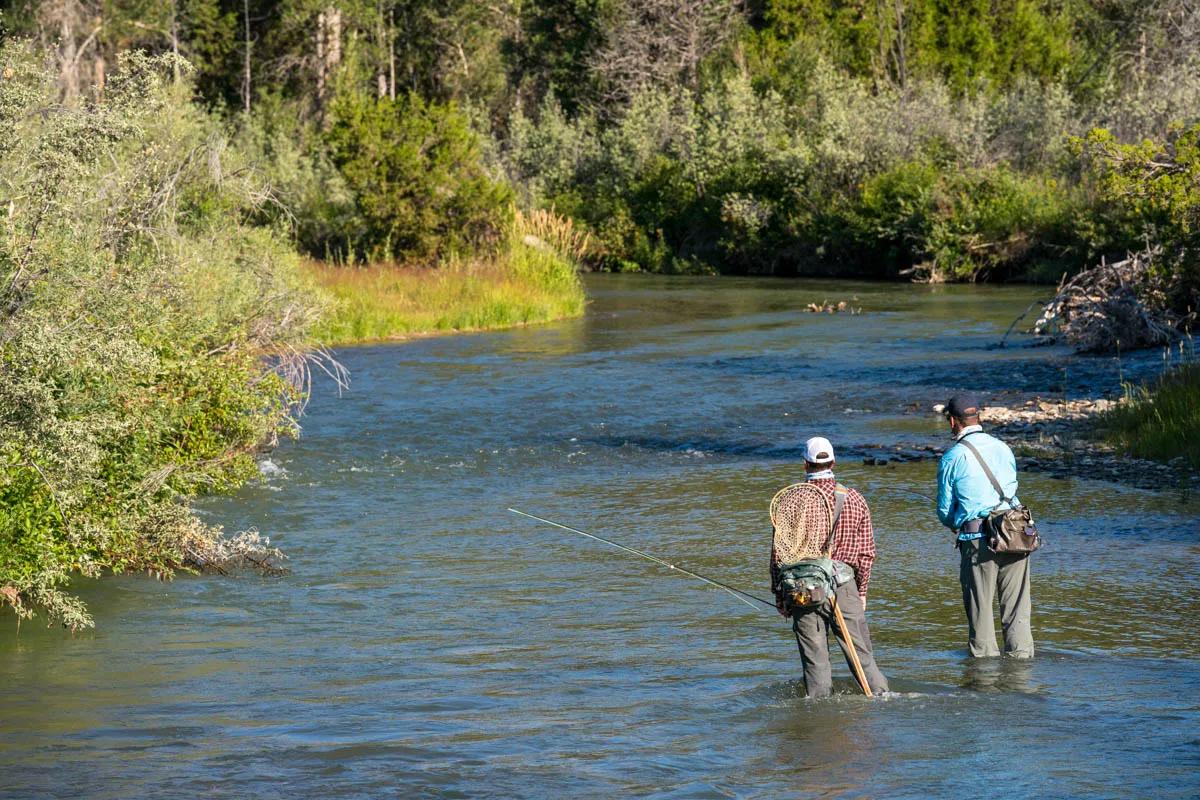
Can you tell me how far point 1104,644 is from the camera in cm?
1027

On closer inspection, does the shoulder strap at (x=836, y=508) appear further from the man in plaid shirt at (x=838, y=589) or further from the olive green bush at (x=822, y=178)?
the olive green bush at (x=822, y=178)

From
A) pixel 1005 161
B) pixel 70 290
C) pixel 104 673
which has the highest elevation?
pixel 1005 161

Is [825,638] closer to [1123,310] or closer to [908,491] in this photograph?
[908,491]

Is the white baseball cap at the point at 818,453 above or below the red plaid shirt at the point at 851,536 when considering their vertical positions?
above

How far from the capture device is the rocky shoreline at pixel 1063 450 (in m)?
16.0

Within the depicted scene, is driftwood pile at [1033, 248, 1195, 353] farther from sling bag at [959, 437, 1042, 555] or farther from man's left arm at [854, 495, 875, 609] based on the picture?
man's left arm at [854, 495, 875, 609]

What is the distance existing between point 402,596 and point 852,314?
24487mm

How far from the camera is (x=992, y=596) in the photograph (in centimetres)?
954

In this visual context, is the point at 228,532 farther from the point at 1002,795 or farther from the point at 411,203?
the point at 411,203

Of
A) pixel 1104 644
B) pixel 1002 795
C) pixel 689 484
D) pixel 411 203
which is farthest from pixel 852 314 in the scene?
pixel 1002 795

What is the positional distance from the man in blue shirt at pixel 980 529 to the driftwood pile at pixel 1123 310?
15.3 meters

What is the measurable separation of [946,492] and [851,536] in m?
1.17

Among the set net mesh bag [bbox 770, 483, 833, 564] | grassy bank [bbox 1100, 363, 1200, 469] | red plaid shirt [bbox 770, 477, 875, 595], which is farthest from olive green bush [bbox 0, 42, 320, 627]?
grassy bank [bbox 1100, 363, 1200, 469]

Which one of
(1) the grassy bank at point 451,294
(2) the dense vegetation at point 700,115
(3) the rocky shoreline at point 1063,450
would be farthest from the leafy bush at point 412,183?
(3) the rocky shoreline at point 1063,450
